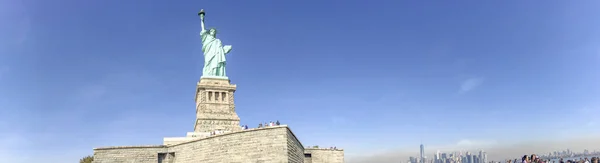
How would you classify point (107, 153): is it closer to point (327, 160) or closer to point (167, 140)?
point (167, 140)

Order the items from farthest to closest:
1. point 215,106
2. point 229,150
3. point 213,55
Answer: point 213,55, point 215,106, point 229,150

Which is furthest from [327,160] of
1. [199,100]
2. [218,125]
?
[199,100]

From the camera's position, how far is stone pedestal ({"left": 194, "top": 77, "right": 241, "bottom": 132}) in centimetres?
3481

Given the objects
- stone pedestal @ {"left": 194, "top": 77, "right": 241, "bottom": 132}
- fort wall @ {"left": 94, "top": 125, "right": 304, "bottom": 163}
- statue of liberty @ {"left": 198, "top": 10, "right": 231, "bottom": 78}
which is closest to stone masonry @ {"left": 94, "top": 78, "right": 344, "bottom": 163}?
fort wall @ {"left": 94, "top": 125, "right": 304, "bottom": 163}

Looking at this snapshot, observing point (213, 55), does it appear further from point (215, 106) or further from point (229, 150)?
point (229, 150)

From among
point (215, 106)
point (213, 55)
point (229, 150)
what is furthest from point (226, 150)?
point (213, 55)

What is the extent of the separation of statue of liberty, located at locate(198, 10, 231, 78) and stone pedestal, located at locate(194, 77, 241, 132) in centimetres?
111

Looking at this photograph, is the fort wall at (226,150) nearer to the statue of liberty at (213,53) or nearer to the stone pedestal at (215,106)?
the stone pedestal at (215,106)

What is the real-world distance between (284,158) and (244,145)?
2264 millimetres

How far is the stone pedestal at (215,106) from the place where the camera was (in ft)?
114

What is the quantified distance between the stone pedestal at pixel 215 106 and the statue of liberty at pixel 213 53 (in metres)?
1.11

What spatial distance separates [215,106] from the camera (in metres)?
36.1

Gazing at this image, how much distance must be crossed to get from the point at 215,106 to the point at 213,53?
5.47 m

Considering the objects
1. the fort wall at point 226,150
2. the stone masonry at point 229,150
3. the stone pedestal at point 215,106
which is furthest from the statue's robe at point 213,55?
the fort wall at point 226,150
